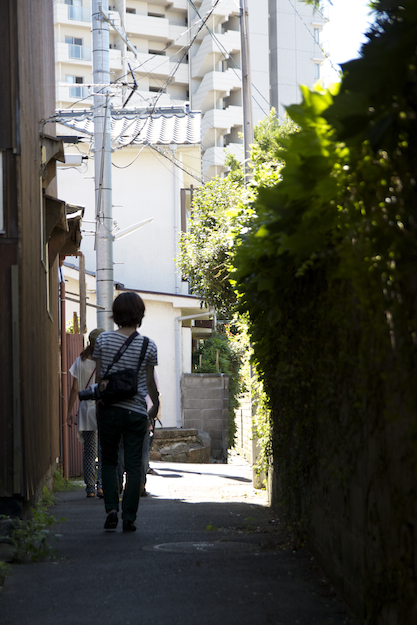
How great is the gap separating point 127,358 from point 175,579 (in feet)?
6.30

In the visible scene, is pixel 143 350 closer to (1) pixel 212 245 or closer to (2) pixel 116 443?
(2) pixel 116 443

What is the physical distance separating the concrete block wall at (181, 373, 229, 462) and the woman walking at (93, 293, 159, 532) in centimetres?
1273

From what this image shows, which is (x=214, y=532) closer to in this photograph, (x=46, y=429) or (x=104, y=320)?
(x=46, y=429)

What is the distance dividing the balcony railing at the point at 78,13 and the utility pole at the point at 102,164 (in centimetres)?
3220

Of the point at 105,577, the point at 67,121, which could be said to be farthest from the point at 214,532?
the point at 67,121

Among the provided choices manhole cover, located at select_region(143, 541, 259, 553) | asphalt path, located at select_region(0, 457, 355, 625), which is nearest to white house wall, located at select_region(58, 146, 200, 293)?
asphalt path, located at select_region(0, 457, 355, 625)

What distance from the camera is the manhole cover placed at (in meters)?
4.53

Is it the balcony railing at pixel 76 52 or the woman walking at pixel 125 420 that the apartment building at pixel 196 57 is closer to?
the balcony railing at pixel 76 52

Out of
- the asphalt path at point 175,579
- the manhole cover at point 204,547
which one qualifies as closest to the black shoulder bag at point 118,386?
the asphalt path at point 175,579

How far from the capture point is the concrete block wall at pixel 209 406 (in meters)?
18.0

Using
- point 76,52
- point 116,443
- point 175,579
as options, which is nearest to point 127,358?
point 116,443

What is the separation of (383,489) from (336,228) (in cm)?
97

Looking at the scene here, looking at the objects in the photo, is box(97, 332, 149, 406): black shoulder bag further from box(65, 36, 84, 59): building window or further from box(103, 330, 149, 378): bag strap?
box(65, 36, 84, 59): building window

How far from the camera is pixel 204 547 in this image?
15.3 ft
